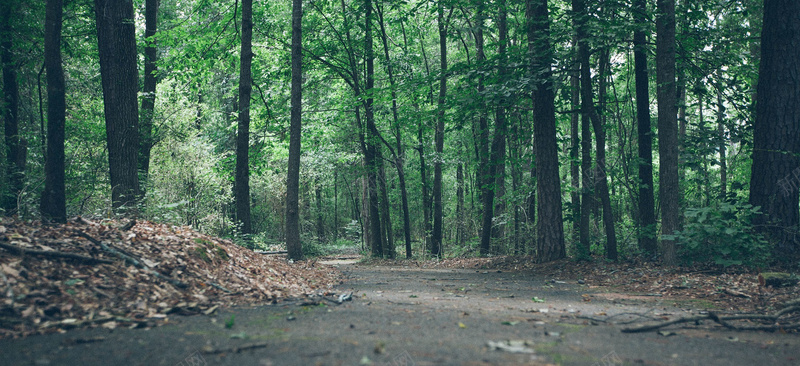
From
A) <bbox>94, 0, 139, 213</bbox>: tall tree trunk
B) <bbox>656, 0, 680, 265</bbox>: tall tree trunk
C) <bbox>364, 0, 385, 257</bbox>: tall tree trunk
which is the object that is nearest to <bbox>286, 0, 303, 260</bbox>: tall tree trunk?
<bbox>364, 0, 385, 257</bbox>: tall tree trunk

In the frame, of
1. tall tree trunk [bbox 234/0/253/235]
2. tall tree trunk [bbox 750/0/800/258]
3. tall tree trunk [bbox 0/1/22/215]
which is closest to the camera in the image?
tall tree trunk [bbox 750/0/800/258]

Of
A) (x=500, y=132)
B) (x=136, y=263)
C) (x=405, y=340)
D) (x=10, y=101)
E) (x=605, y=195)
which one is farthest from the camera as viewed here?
(x=10, y=101)

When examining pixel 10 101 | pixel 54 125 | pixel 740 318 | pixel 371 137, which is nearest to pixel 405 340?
pixel 740 318

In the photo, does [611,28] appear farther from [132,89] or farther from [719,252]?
[132,89]

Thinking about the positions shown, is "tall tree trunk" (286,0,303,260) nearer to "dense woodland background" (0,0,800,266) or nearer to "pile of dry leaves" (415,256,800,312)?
"dense woodland background" (0,0,800,266)

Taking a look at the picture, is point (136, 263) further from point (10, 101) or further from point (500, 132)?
point (10, 101)

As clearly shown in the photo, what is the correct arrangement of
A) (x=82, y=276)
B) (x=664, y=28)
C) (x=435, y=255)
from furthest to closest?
(x=435, y=255) → (x=664, y=28) → (x=82, y=276)

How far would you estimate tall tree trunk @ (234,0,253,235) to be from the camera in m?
12.8

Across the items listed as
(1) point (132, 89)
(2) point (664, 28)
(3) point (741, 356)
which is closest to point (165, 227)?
(1) point (132, 89)

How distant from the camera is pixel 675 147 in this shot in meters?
8.84

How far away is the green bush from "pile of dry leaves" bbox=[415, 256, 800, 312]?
10.4 inches

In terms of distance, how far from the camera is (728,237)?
778cm

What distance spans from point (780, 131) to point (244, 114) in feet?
39.4

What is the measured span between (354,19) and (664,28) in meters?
11.1
